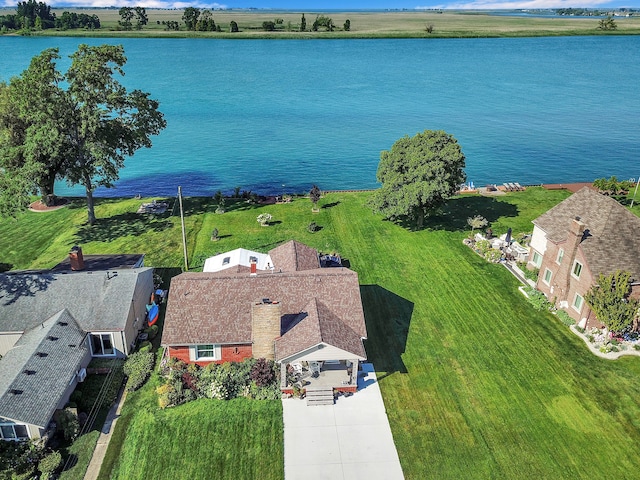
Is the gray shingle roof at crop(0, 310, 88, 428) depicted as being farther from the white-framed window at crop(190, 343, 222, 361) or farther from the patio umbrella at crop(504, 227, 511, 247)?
the patio umbrella at crop(504, 227, 511, 247)

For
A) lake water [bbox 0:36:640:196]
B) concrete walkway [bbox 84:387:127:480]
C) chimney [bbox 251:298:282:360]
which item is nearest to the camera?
concrete walkway [bbox 84:387:127:480]

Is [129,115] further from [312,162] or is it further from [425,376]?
[425,376]

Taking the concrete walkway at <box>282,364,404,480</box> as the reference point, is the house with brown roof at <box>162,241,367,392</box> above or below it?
above

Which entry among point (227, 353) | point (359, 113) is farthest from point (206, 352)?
point (359, 113)

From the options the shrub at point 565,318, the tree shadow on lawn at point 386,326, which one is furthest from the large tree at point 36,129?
the shrub at point 565,318

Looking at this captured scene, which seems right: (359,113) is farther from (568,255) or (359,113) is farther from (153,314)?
(153,314)

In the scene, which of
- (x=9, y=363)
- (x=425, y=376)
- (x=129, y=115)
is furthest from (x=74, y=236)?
(x=425, y=376)

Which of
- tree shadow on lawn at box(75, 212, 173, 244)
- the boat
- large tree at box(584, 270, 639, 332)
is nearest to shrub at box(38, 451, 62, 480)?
the boat

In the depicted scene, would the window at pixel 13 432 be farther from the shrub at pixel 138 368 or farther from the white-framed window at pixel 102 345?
the white-framed window at pixel 102 345
